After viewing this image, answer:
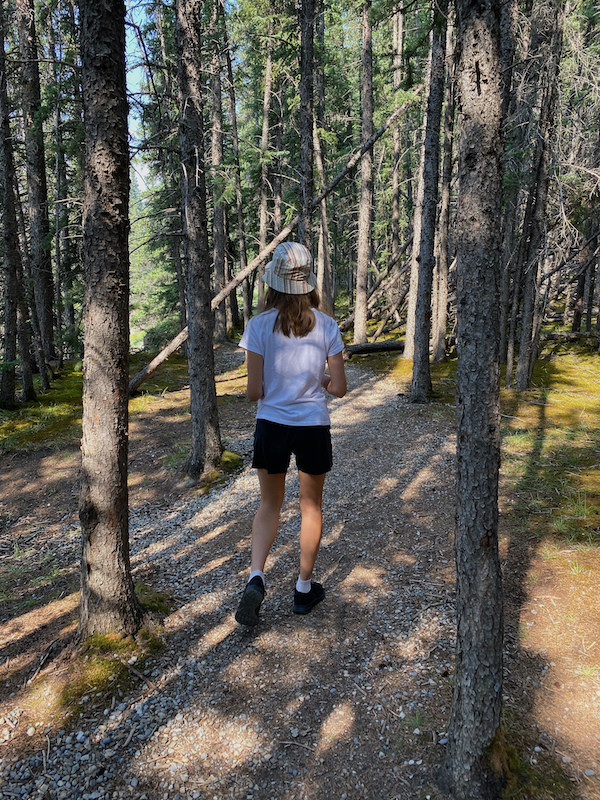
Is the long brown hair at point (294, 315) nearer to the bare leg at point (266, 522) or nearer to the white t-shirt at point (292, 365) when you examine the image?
the white t-shirt at point (292, 365)

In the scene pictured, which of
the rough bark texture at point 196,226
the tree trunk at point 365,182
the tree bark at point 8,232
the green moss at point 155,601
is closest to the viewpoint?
the green moss at point 155,601

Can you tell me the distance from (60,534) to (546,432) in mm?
6908

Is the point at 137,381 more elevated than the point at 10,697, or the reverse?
the point at 137,381

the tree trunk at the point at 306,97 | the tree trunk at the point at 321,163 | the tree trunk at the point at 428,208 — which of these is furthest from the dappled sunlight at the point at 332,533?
the tree trunk at the point at 321,163

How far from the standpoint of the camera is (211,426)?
22.6ft

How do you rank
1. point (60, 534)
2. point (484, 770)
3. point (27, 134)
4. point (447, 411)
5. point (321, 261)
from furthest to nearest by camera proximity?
point (321, 261) → point (27, 134) → point (447, 411) → point (60, 534) → point (484, 770)

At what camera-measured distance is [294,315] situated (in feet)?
10.2

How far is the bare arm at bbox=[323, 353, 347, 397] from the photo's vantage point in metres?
3.23

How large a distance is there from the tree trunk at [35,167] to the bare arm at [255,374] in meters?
10.8

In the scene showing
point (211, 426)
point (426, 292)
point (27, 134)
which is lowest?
point (211, 426)

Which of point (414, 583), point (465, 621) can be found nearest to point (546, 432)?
point (414, 583)

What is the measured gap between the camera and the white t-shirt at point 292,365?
3.14 metres

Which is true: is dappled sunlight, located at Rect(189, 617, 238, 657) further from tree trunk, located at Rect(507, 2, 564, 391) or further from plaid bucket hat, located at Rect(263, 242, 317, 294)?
tree trunk, located at Rect(507, 2, 564, 391)

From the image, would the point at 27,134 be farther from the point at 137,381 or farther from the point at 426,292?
the point at 426,292
